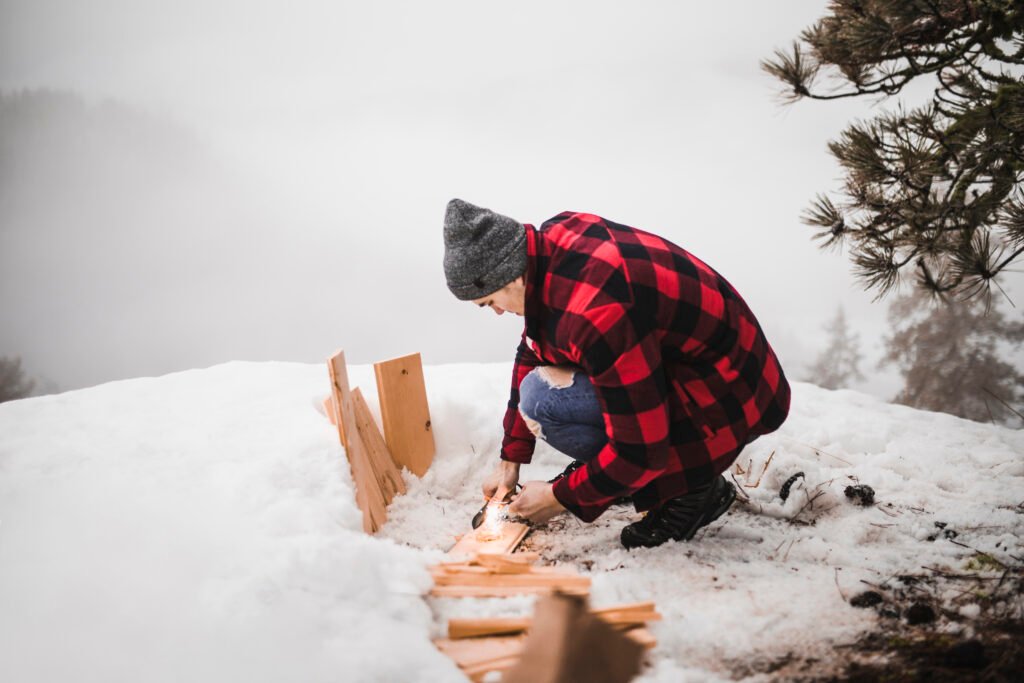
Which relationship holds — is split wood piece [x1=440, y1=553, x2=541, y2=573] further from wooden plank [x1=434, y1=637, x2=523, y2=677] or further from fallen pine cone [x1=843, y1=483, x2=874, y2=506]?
fallen pine cone [x1=843, y1=483, x2=874, y2=506]

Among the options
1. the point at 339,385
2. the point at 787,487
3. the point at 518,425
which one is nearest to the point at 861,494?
the point at 787,487

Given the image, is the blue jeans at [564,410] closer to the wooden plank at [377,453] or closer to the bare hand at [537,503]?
the bare hand at [537,503]

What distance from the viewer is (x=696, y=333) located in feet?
4.90

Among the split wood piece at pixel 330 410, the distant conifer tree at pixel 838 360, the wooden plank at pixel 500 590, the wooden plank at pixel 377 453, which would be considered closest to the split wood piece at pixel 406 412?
the wooden plank at pixel 377 453

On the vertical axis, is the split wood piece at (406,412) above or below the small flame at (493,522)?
above

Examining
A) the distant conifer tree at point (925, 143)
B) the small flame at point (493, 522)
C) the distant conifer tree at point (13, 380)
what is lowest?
the distant conifer tree at point (13, 380)

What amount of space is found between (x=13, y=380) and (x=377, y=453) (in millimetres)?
13546

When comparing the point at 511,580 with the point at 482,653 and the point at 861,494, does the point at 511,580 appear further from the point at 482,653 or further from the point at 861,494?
the point at 861,494

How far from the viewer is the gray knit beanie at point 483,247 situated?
152cm

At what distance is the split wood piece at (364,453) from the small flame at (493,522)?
0.40 meters

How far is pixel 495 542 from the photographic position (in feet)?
6.17

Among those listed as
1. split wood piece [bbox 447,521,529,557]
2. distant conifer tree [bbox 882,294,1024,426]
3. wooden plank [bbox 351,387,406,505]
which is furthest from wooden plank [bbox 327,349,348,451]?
distant conifer tree [bbox 882,294,1024,426]

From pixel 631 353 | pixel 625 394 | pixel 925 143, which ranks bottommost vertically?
pixel 625 394

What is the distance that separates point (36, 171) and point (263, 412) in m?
26.1
